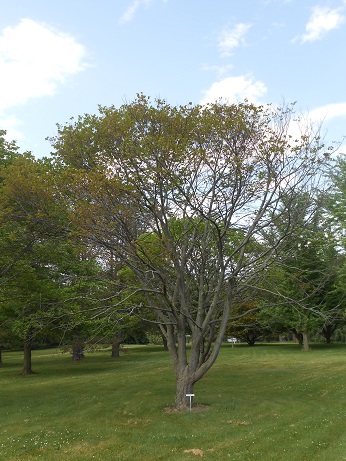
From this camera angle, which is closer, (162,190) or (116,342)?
(162,190)

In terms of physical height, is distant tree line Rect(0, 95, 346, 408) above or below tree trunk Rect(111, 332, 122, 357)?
above

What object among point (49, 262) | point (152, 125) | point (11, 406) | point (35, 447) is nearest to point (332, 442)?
point (35, 447)

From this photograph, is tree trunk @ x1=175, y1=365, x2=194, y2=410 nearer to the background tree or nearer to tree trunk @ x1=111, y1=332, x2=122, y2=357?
the background tree

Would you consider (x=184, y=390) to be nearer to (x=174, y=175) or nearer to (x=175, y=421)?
(x=175, y=421)

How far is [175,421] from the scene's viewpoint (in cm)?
1255

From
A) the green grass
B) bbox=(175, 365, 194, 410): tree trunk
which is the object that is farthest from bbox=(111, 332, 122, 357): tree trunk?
bbox=(175, 365, 194, 410): tree trunk

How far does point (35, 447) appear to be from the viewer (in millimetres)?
10477

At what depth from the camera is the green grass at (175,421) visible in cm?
976

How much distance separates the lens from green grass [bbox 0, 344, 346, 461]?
9758mm

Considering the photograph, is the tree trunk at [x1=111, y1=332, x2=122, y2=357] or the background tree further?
the tree trunk at [x1=111, y1=332, x2=122, y2=357]

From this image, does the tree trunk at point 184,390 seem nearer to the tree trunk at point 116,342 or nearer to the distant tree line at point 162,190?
the distant tree line at point 162,190

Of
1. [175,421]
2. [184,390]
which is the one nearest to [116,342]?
[184,390]

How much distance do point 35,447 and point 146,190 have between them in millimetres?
8331

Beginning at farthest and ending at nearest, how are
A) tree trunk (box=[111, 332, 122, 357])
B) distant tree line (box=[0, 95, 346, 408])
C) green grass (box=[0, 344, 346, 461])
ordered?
tree trunk (box=[111, 332, 122, 357]) < distant tree line (box=[0, 95, 346, 408]) < green grass (box=[0, 344, 346, 461])
